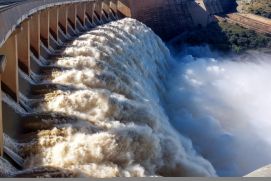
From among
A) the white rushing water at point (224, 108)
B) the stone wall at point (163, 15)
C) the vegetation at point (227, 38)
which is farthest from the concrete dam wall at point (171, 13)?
the white rushing water at point (224, 108)

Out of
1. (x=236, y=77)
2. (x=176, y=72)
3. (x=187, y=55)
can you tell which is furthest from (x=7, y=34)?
(x=187, y=55)

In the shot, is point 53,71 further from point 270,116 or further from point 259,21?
point 259,21

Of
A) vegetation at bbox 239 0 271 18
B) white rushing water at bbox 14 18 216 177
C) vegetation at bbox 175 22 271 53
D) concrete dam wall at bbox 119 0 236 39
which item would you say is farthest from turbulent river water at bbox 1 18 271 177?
vegetation at bbox 239 0 271 18

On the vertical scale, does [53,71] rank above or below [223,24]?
above

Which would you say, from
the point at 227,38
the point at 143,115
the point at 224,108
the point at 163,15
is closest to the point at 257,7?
the point at 227,38

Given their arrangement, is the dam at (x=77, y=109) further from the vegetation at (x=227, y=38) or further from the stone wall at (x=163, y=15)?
the vegetation at (x=227, y=38)

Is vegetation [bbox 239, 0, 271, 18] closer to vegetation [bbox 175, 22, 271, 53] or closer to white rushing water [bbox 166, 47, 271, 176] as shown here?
vegetation [bbox 175, 22, 271, 53]
